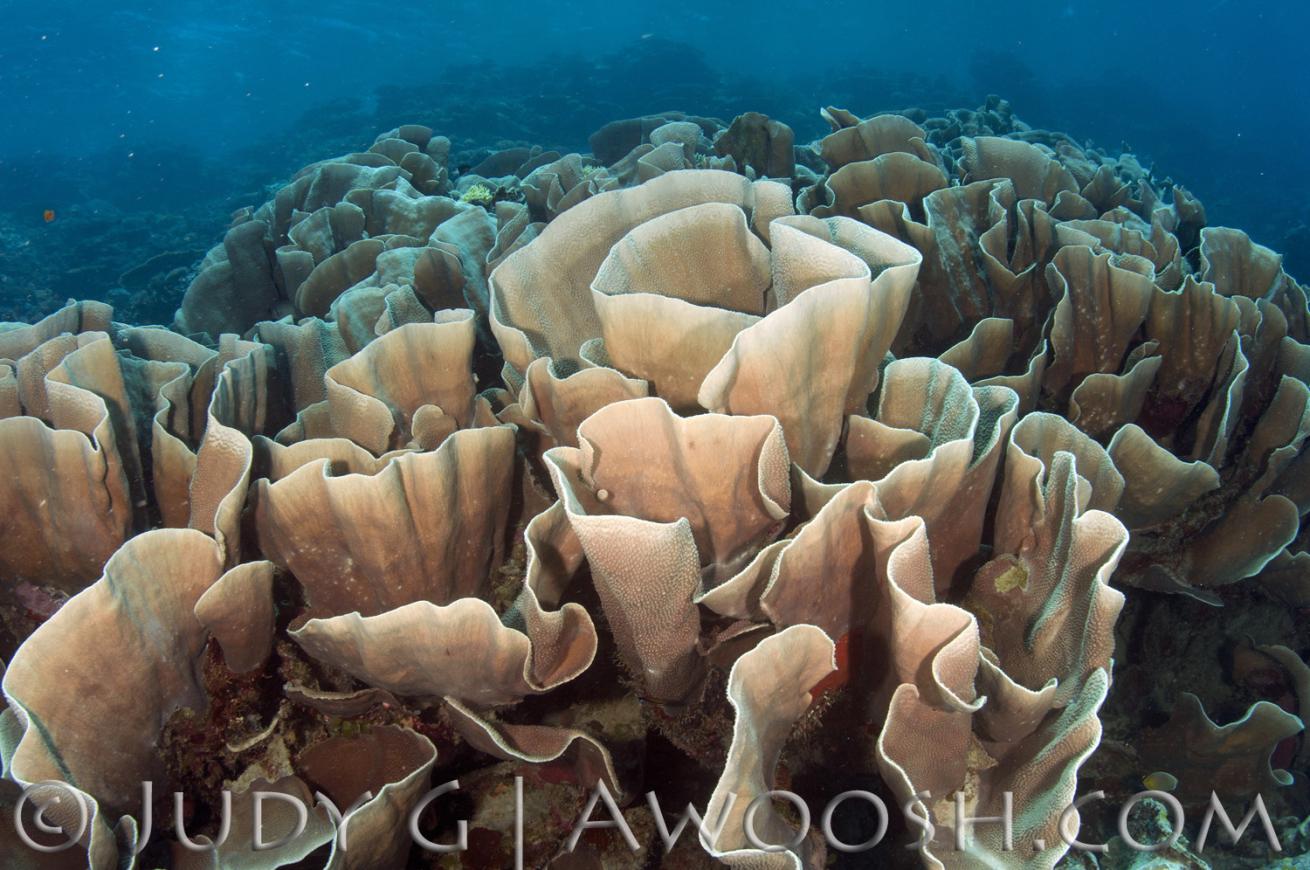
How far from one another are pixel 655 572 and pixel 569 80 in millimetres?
31570

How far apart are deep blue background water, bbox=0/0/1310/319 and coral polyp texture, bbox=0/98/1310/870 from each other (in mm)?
14988

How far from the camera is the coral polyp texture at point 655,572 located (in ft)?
4.46

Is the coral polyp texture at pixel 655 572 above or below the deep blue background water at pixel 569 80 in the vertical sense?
above

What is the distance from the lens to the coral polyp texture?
1.36 m

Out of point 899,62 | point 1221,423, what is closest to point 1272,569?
point 1221,423

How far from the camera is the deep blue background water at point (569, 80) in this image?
25047mm

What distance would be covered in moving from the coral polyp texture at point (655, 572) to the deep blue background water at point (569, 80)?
49.2 ft

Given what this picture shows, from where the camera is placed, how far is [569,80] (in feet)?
96.6

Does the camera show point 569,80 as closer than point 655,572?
No

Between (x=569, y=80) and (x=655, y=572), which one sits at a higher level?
(x=655, y=572)

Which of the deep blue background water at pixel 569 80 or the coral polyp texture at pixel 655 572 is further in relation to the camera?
the deep blue background water at pixel 569 80

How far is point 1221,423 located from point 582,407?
2025mm

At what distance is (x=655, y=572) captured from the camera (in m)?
1.38

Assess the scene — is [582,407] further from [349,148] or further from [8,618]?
[349,148]
